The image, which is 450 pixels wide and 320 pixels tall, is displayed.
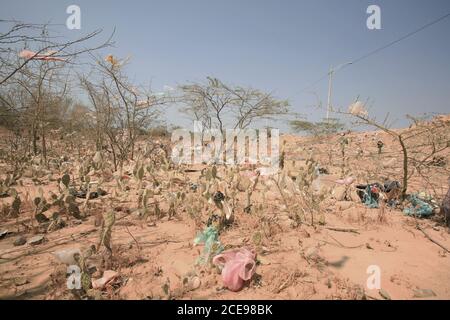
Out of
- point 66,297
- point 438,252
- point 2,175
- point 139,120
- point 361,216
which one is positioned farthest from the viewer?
point 139,120

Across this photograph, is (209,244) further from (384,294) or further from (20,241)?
(20,241)

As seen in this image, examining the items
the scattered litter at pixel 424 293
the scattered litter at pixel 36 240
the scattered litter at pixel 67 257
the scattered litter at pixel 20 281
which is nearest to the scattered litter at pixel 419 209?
the scattered litter at pixel 424 293

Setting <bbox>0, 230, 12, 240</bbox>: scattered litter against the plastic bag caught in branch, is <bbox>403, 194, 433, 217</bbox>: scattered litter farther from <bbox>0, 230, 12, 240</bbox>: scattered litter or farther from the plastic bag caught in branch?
<bbox>0, 230, 12, 240</bbox>: scattered litter

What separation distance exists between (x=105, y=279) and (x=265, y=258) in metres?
1.14

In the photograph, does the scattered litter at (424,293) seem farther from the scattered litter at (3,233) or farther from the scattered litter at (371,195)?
the scattered litter at (3,233)

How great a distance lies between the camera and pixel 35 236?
255cm

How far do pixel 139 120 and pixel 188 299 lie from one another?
17.1 ft

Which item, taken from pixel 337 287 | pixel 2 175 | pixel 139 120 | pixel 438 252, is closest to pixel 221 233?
pixel 337 287

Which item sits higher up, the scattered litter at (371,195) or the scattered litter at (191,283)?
the scattered litter at (371,195)

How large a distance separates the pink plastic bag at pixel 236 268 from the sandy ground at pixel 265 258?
0.06m

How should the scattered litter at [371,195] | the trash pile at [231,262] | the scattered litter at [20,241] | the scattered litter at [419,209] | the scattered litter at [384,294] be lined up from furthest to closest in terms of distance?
the scattered litter at [371,195] < the scattered litter at [419,209] < the scattered litter at [20,241] < the trash pile at [231,262] < the scattered litter at [384,294]

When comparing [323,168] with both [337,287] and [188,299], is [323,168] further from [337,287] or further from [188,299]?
[188,299]

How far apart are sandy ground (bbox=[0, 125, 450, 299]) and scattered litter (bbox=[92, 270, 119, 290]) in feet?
0.13

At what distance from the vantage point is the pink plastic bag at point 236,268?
1.87 meters
